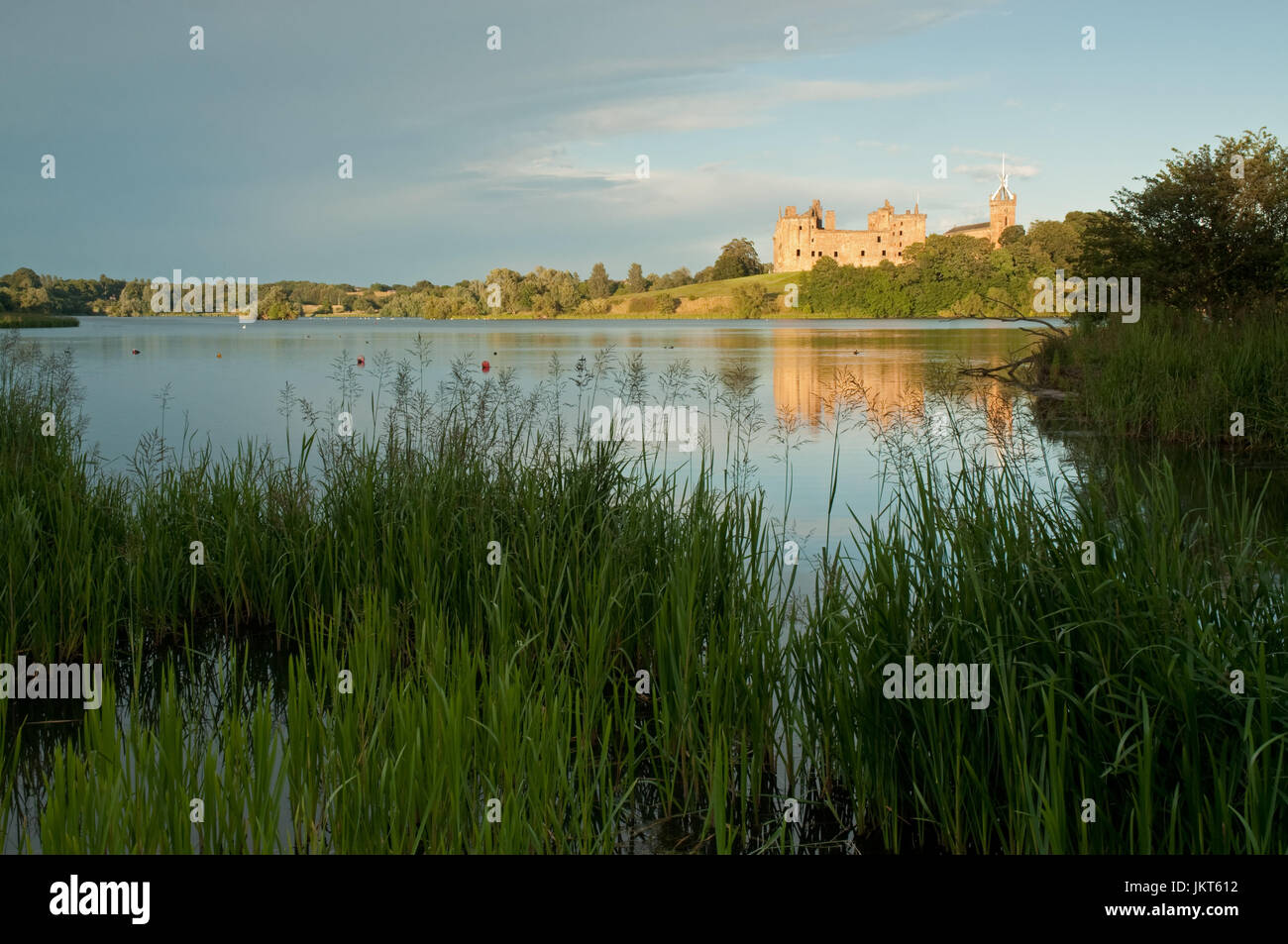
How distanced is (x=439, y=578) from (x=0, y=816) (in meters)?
2.22

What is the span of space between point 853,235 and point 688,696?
438 ft

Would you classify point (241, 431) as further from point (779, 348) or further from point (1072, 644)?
point (779, 348)

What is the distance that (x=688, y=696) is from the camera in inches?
145

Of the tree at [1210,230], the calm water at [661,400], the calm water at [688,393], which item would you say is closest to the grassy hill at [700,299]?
the calm water at [661,400]

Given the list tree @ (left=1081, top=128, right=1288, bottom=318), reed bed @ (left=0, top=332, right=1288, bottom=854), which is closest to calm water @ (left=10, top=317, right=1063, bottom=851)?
reed bed @ (left=0, top=332, right=1288, bottom=854)

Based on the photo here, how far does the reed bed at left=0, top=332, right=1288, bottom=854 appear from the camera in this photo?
110 inches

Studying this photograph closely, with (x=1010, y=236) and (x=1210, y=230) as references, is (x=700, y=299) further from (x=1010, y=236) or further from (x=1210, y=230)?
(x=1210, y=230)

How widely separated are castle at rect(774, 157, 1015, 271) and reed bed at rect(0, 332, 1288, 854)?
406 ft

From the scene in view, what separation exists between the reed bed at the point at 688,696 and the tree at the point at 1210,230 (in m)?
17.1

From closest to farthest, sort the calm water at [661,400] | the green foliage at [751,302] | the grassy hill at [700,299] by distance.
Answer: the calm water at [661,400]
the green foliage at [751,302]
the grassy hill at [700,299]

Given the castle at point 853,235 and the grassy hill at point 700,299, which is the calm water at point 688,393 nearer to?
the grassy hill at point 700,299

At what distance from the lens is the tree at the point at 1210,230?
18.4 m

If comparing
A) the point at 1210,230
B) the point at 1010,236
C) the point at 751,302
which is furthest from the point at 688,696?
the point at 1010,236

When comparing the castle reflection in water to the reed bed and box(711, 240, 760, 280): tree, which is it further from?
box(711, 240, 760, 280): tree
